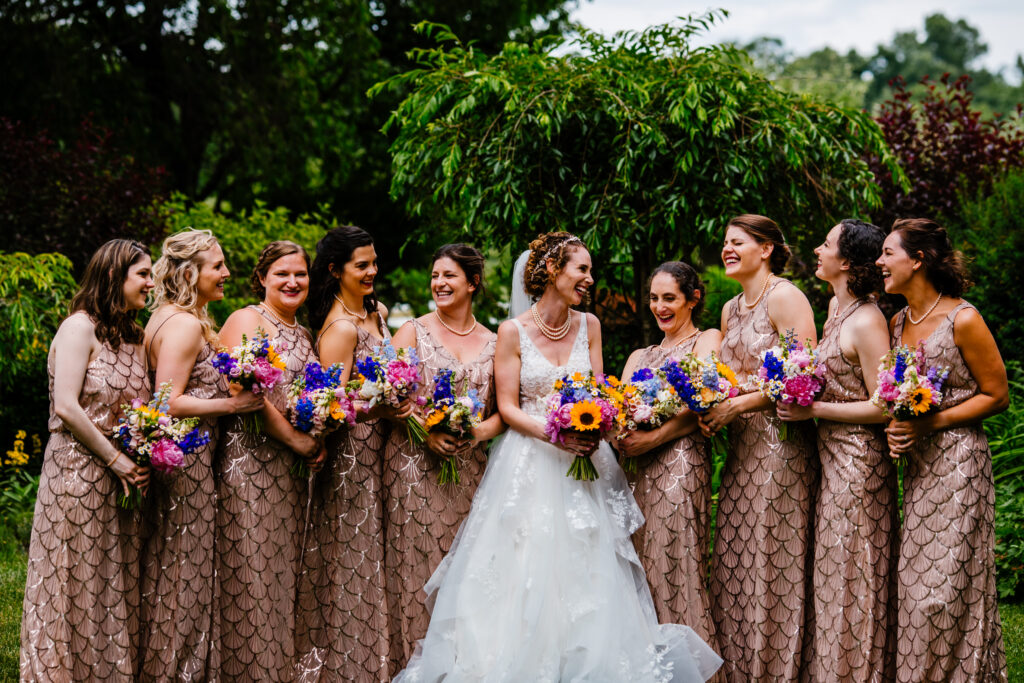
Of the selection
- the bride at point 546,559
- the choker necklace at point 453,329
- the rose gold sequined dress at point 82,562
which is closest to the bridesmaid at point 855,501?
the bride at point 546,559

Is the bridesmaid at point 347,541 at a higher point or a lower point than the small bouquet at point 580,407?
lower

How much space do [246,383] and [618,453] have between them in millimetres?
2346

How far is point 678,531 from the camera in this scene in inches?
203

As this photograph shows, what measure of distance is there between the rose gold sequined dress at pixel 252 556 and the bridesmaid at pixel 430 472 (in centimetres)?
62

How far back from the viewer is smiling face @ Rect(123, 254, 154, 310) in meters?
4.85

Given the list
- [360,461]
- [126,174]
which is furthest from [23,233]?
[360,461]

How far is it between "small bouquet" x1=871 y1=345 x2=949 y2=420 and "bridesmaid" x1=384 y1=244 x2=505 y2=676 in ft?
7.13

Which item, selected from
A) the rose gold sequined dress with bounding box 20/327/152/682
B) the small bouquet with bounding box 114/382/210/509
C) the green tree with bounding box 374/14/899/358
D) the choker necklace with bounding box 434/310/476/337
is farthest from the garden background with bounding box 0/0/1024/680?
the small bouquet with bounding box 114/382/210/509

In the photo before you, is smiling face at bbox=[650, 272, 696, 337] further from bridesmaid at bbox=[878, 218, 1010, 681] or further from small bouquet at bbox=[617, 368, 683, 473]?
bridesmaid at bbox=[878, 218, 1010, 681]

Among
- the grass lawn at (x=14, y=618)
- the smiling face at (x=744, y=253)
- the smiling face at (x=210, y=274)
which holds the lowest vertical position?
the grass lawn at (x=14, y=618)

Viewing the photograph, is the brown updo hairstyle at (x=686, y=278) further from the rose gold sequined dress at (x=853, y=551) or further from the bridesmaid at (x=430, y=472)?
the bridesmaid at (x=430, y=472)

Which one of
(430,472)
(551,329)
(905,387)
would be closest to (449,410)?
(430,472)

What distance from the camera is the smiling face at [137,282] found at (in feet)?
15.9

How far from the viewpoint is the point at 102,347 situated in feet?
15.7
